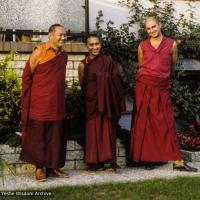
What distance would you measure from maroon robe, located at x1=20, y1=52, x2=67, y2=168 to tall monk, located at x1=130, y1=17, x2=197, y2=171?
1.18m

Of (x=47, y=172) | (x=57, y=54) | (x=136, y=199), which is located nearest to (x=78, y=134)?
(x=47, y=172)

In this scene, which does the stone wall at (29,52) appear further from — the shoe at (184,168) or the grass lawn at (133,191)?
the grass lawn at (133,191)

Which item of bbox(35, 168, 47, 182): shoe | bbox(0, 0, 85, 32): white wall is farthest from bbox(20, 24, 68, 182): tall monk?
bbox(0, 0, 85, 32): white wall

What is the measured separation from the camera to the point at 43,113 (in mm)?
6496

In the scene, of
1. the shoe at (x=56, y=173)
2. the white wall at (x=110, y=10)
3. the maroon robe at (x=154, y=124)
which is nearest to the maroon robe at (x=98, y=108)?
the maroon robe at (x=154, y=124)

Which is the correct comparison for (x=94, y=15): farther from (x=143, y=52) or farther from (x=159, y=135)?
(x=159, y=135)

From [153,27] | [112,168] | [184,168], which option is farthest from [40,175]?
[153,27]

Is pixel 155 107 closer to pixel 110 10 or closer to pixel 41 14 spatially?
pixel 41 14

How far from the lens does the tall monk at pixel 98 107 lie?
23.0 feet

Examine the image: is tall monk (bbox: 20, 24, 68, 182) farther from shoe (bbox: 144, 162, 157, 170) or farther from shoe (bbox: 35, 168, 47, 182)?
shoe (bbox: 144, 162, 157, 170)

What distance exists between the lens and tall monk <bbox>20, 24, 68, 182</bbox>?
21.2 feet

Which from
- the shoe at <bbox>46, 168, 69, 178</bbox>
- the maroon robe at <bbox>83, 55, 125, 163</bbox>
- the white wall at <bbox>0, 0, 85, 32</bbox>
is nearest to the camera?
the shoe at <bbox>46, 168, 69, 178</bbox>

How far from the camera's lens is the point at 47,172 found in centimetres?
686

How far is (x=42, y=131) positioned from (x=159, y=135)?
158 centimetres
